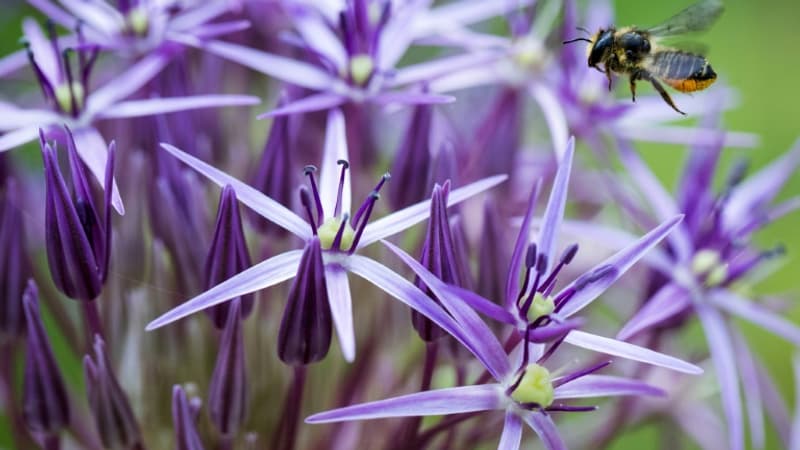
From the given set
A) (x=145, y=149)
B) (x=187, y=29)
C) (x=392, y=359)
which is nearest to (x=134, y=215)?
(x=145, y=149)

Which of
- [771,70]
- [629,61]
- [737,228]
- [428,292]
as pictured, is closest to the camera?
[428,292]

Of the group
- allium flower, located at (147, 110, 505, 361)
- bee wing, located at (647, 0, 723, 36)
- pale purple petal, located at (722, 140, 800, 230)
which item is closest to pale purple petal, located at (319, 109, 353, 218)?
allium flower, located at (147, 110, 505, 361)

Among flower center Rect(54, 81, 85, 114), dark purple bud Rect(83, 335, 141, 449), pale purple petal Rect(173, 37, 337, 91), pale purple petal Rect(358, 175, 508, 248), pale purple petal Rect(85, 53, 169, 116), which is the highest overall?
pale purple petal Rect(173, 37, 337, 91)

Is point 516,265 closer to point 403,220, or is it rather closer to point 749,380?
point 403,220

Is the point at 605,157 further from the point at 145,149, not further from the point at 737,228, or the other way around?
the point at 145,149

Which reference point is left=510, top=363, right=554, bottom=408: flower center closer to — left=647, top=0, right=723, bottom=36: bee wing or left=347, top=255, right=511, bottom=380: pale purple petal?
left=347, top=255, right=511, bottom=380: pale purple petal

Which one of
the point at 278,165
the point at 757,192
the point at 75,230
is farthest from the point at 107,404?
the point at 757,192
